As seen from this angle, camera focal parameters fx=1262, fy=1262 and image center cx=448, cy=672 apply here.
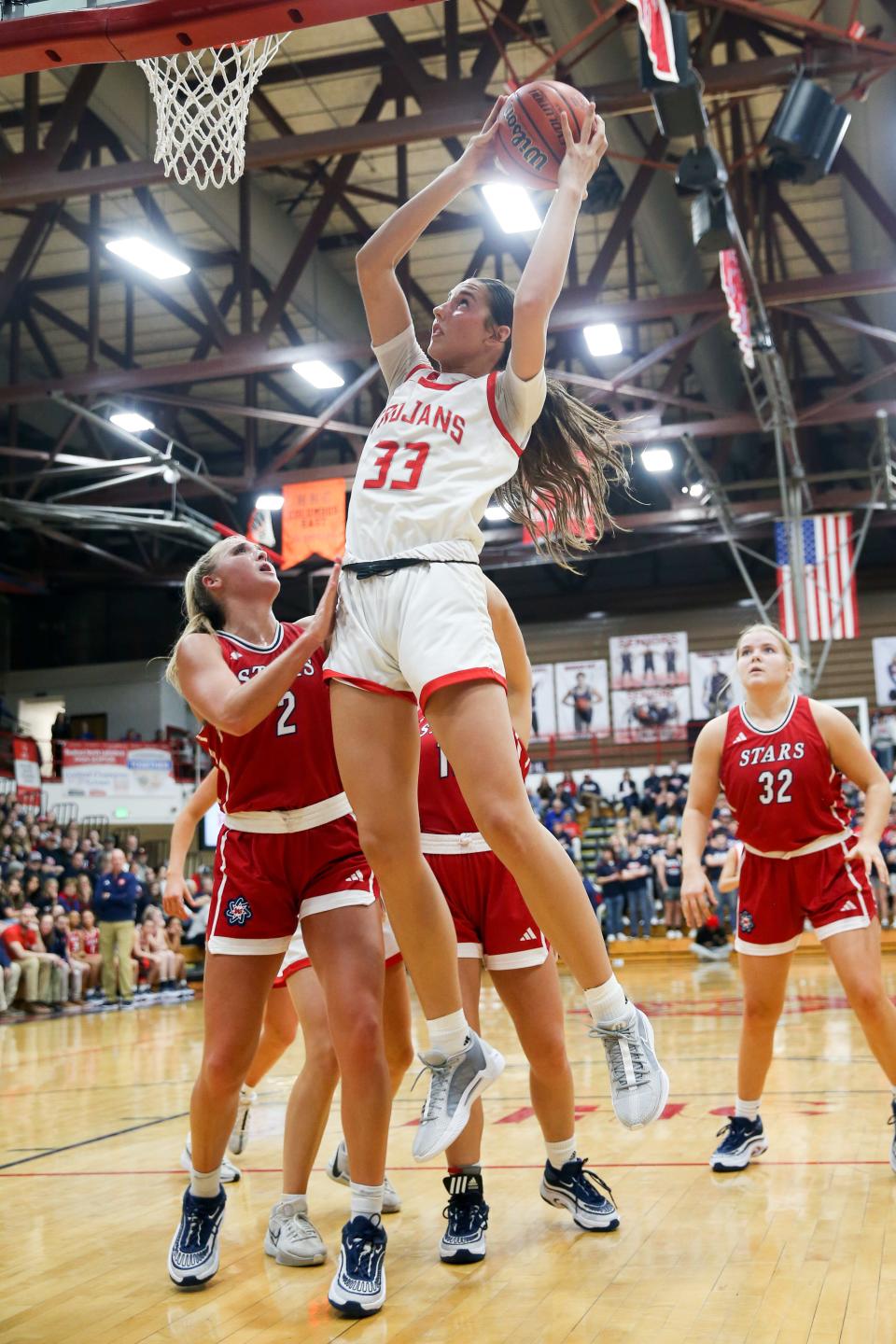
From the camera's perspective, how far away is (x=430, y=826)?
167 inches

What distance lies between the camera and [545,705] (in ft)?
95.1

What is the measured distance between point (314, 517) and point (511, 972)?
15.1 metres

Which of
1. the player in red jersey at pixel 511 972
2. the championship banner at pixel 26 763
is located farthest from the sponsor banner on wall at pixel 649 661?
the player in red jersey at pixel 511 972

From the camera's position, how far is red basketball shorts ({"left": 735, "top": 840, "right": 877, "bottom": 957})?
4.66 metres

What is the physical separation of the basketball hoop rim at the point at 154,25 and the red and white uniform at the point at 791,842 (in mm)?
2902

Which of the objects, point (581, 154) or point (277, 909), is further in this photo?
point (277, 909)

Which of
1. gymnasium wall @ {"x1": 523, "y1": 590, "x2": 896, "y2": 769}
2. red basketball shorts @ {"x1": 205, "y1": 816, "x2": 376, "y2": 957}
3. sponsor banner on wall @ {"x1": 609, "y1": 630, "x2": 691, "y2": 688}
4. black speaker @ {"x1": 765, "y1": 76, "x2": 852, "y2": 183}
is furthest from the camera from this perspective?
sponsor banner on wall @ {"x1": 609, "y1": 630, "x2": 691, "y2": 688}

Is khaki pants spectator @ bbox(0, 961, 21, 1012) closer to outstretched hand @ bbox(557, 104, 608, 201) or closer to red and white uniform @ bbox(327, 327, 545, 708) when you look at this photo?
red and white uniform @ bbox(327, 327, 545, 708)

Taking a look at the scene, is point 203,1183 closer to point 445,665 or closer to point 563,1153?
point 563,1153

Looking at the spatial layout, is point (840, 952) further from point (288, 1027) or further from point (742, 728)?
point (288, 1027)

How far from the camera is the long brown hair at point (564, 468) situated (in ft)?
12.4

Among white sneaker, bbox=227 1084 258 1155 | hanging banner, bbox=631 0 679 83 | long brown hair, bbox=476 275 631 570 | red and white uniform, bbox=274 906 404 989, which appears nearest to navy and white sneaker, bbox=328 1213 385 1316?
red and white uniform, bbox=274 906 404 989

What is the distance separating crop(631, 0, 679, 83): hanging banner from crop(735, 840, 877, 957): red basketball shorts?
231 inches

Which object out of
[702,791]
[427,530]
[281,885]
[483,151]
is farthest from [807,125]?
[281,885]
